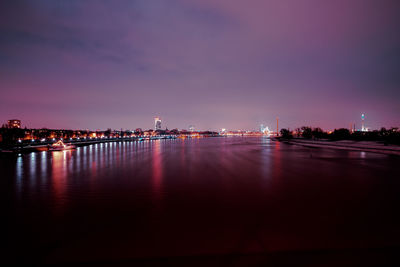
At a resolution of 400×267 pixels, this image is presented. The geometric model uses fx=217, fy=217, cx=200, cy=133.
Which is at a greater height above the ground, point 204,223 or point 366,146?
point 366,146

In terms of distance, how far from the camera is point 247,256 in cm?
406

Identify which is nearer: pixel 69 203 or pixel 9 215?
pixel 9 215

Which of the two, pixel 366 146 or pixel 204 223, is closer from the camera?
pixel 204 223

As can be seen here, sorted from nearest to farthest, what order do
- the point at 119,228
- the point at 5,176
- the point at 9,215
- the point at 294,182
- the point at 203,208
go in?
the point at 119,228 → the point at 9,215 → the point at 203,208 → the point at 294,182 → the point at 5,176

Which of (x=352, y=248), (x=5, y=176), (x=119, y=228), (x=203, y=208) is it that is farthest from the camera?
(x=5, y=176)

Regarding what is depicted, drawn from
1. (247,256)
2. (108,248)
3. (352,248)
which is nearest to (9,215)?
(108,248)

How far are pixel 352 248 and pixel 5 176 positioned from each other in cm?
1618

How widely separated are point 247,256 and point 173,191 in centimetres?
553

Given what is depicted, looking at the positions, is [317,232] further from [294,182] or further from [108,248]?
[294,182]

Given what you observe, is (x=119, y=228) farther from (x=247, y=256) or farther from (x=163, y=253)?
(x=247, y=256)

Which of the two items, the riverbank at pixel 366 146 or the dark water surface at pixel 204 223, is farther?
the riverbank at pixel 366 146

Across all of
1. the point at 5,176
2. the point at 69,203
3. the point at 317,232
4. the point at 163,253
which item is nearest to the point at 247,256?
the point at 163,253

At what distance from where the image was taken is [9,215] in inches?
251

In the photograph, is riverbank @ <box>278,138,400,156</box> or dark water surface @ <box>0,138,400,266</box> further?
riverbank @ <box>278,138,400,156</box>
